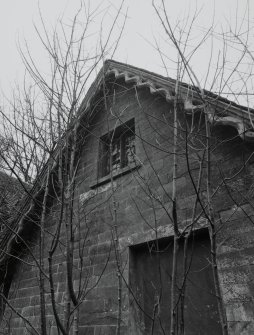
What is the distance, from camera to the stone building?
111 inches

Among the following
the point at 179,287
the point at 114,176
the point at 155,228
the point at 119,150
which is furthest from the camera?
the point at 119,150

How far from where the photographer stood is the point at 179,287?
141 inches

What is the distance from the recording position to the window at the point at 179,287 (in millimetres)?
3350

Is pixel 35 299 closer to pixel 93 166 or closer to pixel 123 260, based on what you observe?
pixel 123 260

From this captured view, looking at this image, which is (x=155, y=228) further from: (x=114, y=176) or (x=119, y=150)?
(x=119, y=150)

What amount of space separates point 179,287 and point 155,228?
108 centimetres

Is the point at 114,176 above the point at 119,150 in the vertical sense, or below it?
below

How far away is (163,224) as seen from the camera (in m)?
4.00

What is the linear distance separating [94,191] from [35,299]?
7.44 feet

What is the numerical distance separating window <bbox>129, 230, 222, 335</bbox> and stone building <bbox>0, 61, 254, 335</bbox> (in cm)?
1

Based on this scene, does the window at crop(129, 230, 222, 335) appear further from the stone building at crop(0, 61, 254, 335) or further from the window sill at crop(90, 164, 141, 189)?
the window sill at crop(90, 164, 141, 189)

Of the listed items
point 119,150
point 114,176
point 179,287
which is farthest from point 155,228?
point 119,150

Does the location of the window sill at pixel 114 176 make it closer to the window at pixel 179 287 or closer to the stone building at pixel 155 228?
the stone building at pixel 155 228

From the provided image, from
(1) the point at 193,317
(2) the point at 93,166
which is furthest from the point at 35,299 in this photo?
(1) the point at 193,317
